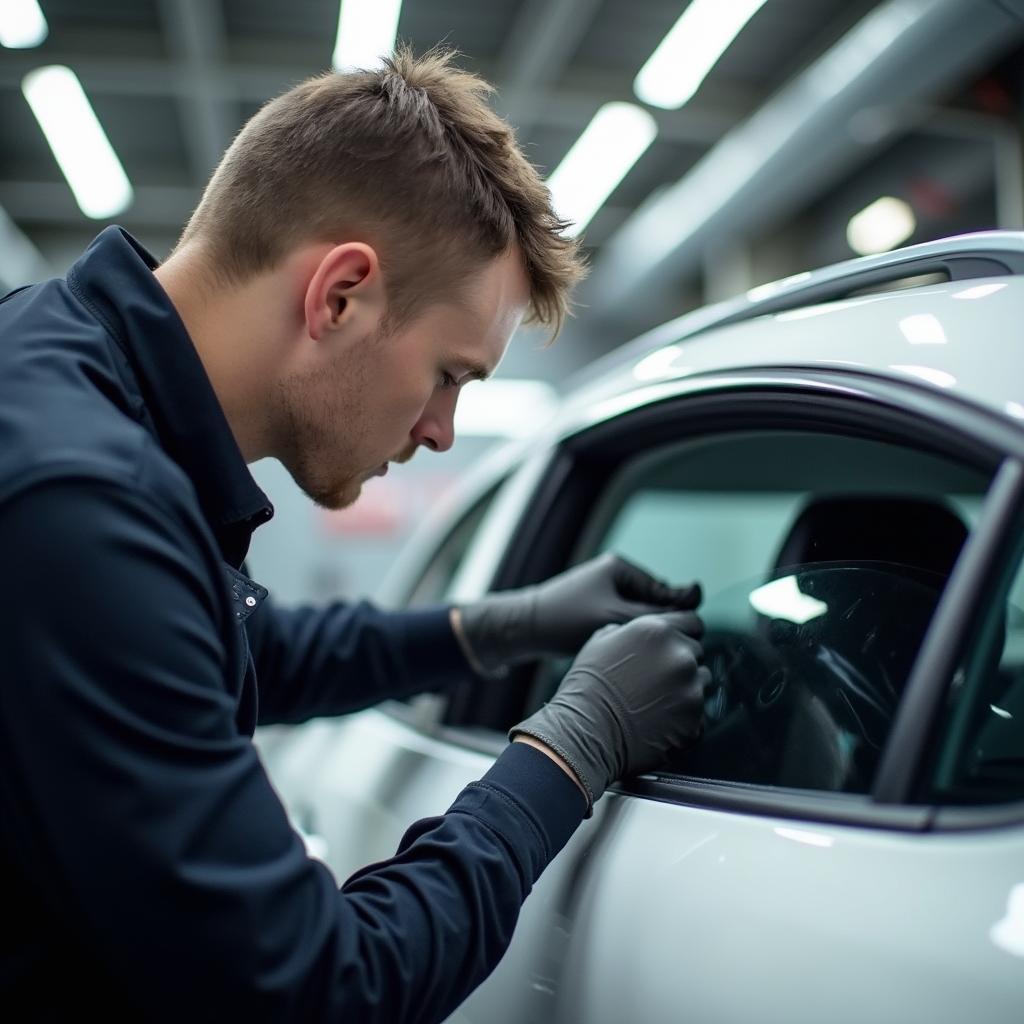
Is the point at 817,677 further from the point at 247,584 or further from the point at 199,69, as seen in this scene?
the point at 199,69

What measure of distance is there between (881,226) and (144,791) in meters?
5.87

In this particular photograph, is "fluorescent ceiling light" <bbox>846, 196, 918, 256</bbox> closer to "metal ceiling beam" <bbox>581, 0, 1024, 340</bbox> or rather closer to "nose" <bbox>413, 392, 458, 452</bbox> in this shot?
"metal ceiling beam" <bbox>581, 0, 1024, 340</bbox>

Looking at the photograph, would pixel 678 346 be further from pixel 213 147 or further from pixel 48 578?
pixel 213 147

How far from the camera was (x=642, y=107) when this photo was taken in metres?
5.35

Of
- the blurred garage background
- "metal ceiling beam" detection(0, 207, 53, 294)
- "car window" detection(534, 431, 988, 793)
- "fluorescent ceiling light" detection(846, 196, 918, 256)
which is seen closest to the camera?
"car window" detection(534, 431, 988, 793)

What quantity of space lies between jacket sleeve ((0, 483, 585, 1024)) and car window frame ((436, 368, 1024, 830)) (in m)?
0.40

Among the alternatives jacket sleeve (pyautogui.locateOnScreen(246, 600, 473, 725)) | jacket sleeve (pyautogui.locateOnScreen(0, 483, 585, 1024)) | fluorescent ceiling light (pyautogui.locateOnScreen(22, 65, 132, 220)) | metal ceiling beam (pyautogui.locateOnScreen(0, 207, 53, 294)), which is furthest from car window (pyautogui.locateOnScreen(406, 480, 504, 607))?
metal ceiling beam (pyautogui.locateOnScreen(0, 207, 53, 294))

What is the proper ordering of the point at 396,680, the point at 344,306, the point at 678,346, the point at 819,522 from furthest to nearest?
1. the point at 396,680
2. the point at 678,346
3. the point at 819,522
4. the point at 344,306

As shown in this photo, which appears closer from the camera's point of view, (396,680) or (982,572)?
(982,572)

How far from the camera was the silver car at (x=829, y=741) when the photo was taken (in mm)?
720

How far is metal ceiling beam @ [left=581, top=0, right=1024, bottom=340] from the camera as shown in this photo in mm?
3656

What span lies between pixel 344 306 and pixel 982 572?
68 cm

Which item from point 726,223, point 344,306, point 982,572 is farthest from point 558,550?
point 726,223

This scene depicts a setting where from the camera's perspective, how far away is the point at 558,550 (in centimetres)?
167
